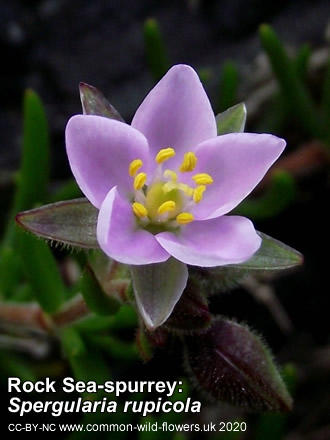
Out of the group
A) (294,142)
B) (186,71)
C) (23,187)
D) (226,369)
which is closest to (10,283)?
(23,187)

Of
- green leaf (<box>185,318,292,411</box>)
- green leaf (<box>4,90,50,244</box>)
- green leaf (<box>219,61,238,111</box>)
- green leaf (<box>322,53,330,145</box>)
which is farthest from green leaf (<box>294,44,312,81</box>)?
green leaf (<box>185,318,292,411</box>)

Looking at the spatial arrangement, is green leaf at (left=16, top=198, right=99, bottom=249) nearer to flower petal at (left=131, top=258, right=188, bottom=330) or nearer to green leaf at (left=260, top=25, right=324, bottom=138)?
flower petal at (left=131, top=258, right=188, bottom=330)

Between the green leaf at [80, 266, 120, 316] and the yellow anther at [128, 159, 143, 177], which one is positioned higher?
the yellow anther at [128, 159, 143, 177]

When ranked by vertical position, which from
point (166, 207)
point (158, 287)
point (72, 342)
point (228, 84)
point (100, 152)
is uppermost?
point (100, 152)

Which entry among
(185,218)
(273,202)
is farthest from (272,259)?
(273,202)

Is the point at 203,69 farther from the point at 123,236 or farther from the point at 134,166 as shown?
the point at 123,236

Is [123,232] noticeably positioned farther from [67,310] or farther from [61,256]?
[61,256]

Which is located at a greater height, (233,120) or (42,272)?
(233,120)

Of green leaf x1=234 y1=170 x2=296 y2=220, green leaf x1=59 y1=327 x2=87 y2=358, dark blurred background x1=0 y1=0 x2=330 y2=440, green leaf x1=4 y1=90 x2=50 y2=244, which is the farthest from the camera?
dark blurred background x1=0 y1=0 x2=330 y2=440
